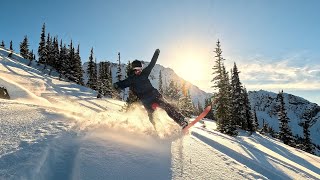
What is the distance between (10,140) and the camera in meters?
5.35

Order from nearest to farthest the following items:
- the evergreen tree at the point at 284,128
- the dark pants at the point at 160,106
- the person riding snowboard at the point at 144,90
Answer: the dark pants at the point at 160,106 < the person riding snowboard at the point at 144,90 < the evergreen tree at the point at 284,128

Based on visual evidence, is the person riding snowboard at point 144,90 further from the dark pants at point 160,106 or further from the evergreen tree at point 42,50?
the evergreen tree at point 42,50

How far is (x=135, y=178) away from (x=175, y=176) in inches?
30.3

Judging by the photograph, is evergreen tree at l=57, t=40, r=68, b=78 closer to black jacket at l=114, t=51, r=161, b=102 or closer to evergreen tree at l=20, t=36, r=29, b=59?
evergreen tree at l=20, t=36, r=29, b=59

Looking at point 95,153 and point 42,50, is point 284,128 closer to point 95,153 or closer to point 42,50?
point 95,153

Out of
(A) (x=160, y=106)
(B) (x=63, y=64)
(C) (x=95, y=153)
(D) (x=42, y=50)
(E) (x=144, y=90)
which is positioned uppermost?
(D) (x=42, y=50)

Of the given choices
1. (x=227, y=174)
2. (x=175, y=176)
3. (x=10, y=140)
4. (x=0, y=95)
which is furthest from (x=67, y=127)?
(x=0, y=95)

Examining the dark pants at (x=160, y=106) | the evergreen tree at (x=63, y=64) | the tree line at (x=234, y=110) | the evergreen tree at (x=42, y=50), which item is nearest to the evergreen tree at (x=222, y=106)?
the tree line at (x=234, y=110)

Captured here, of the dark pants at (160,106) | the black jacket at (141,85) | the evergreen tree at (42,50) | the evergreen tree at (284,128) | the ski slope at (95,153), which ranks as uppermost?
the evergreen tree at (42,50)

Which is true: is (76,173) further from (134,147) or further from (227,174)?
(227,174)

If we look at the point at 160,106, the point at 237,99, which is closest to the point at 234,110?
the point at 237,99

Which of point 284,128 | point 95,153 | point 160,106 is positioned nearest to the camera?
point 95,153

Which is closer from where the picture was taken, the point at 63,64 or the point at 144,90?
the point at 144,90

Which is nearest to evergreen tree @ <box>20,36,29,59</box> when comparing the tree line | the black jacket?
the tree line
